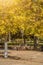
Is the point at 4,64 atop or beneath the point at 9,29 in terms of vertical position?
beneath

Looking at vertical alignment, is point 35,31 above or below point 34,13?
below

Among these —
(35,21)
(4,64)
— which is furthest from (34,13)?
(4,64)

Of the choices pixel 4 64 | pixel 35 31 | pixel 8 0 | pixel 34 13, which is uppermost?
pixel 8 0

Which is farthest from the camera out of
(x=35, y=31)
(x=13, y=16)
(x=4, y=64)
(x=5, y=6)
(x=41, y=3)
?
(x=5, y=6)

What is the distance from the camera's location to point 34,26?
2262 cm

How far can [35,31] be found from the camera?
23266 millimetres

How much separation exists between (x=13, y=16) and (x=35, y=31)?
3.58 metres

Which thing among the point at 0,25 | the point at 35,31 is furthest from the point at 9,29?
the point at 35,31

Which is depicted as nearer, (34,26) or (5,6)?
(34,26)

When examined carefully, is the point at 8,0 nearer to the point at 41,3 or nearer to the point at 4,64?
the point at 41,3

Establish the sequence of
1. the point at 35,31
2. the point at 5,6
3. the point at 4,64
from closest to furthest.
A: 1. the point at 4,64
2. the point at 35,31
3. the point at 5,6

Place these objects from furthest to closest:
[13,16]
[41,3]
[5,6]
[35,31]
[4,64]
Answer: [5,6]
[13,16]
[35,31]
[41,3]
[4,64]

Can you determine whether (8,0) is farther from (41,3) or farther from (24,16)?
(41,3)

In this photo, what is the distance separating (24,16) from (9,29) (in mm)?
3438
